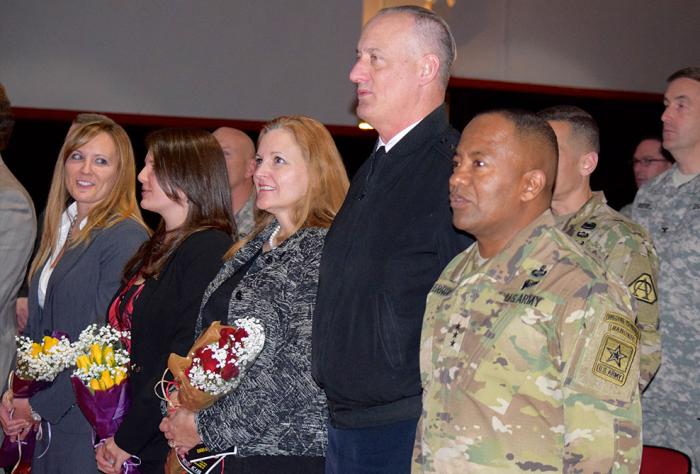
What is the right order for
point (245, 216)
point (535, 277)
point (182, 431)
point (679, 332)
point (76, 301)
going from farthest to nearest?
1. point (245, 216)
2. point (679, 332)
3. point (76, 301)
4. point (182, 431)
5. point (535, 277)

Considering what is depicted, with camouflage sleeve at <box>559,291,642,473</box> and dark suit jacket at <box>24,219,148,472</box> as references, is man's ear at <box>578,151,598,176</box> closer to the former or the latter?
camouflage sleeve at <box>559,291,642,473</box>

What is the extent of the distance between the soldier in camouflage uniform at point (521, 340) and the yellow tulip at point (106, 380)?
4.06 feet

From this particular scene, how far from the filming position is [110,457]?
2.88 m

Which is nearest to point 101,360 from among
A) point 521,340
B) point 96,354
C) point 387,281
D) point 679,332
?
point 96,354

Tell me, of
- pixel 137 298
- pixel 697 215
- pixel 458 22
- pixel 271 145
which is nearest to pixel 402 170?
pixel 271 145

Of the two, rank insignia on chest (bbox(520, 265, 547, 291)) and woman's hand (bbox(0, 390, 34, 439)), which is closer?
rank insignia on chest (bbox(520, 265, 547, 291))

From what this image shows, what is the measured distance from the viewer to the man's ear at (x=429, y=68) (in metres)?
2.31

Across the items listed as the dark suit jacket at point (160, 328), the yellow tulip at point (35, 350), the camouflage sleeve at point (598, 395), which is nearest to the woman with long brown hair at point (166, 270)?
the dark suit jacket at point (160, 328)

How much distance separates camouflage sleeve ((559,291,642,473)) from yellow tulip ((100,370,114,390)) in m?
1.59

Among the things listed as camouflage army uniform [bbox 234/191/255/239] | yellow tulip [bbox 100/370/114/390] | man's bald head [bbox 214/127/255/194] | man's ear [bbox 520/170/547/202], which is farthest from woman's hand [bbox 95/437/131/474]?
man's bald head [bbox 214/127/255/194]

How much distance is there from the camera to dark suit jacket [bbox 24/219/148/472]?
3.12 meters

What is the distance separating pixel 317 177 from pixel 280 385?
610mm

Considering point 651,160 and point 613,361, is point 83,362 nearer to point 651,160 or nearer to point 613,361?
point 613,361

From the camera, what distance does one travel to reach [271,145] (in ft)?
8.84
